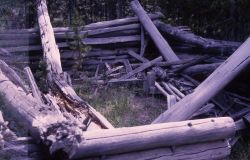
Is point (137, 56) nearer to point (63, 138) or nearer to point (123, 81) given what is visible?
point (123, 81)

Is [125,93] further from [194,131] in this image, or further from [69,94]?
[194,131]

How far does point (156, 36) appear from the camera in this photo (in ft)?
31.2

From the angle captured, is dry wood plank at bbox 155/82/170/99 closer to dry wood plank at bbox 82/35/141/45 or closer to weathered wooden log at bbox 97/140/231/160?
dry wood plank at bbox 82/35/141/45

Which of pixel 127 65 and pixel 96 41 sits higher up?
pixel 96 41

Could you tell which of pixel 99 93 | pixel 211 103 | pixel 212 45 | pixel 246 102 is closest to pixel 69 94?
pixel 99 93

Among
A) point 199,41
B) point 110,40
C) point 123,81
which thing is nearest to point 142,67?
point 123,81

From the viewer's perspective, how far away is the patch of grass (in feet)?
23.2

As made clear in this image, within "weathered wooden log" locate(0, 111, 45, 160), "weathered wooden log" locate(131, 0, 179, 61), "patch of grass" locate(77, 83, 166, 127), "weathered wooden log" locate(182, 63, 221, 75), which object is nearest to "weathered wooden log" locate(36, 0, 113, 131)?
"weathered wooden log" locate(0, 111, 45, 160)

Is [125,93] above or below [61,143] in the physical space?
below

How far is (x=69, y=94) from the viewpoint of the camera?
6184mm

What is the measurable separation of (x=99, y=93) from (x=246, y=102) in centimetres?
240

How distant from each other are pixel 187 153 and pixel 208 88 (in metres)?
1.86

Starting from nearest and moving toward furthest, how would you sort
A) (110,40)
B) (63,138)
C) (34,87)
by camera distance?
1. (63,138)
2. (34,87)
3. (110,40)

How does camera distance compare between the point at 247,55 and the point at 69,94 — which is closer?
the point at 69,94
